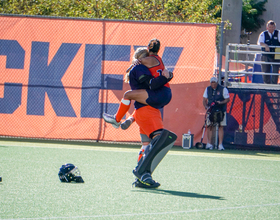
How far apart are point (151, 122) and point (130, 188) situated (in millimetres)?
945

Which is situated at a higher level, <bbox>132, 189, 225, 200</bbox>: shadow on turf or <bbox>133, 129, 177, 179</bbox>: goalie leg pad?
<bbox>133, 129, 177, 179</bbox>: goalie leg pad

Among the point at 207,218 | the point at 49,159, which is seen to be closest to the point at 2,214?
the point at 207,218

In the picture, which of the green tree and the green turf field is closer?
the green turf field

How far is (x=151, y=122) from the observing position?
5957 millimetres

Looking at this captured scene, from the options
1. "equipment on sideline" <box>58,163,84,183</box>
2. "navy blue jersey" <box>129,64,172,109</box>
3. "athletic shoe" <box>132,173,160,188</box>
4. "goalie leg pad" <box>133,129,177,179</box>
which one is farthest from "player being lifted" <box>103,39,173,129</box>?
"equipment on sideline" <box>58,163,84,183</box>

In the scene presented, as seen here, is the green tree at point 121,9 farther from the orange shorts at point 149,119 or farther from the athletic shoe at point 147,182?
the athletic shoe at point 147,182

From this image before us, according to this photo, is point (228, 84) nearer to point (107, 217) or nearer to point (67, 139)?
point (67, 139)

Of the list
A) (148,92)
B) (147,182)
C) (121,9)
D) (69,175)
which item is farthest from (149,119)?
(121,9)

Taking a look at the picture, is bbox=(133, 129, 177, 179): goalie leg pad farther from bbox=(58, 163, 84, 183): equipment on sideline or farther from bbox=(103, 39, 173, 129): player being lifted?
bbox=(58, 163, 84, 183): equipment on sideline

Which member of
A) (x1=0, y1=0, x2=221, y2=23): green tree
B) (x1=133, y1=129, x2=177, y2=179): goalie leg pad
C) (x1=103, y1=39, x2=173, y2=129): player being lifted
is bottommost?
(x1=133, y1=129, x2=177, y2=179): goalie leg pad

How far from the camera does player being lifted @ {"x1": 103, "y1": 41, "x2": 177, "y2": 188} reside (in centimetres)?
580

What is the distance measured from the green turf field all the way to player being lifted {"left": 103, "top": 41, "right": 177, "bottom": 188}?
Result: 0.89ft

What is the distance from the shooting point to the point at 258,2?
38188 millimetres

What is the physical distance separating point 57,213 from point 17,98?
7.48 metres
